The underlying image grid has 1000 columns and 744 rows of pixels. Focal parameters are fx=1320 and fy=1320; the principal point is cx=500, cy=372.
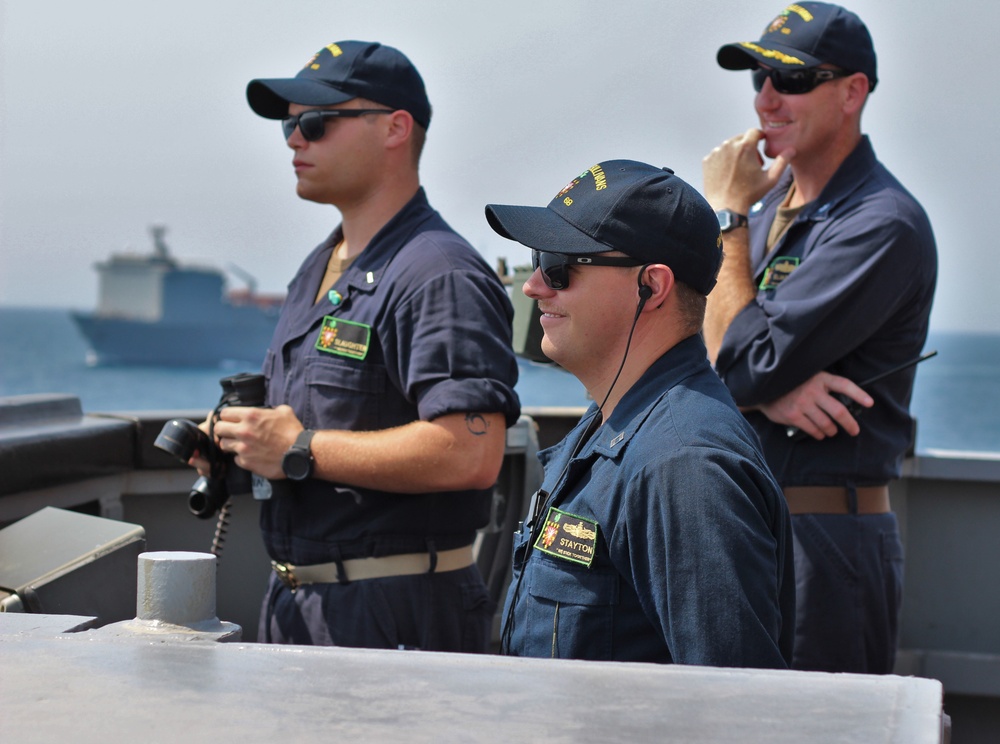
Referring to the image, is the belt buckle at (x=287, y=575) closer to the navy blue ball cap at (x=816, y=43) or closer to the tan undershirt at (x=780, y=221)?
the tan undershirt at (x=780, y=221)

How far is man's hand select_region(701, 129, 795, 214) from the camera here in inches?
131

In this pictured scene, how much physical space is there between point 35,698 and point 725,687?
0.65 meters

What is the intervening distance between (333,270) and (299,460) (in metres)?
0.60

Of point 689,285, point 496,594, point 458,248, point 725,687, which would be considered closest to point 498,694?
point 725,687

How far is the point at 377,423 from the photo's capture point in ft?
9.98

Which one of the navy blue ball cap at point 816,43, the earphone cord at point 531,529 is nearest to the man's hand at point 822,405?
the navy blue ball cap at point 816,43

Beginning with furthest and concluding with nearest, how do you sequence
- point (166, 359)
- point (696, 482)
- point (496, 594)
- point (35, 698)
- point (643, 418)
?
point (166, 359)
point (496, 594)
point (643, 418)
point (696, 482)
point (35, 698)

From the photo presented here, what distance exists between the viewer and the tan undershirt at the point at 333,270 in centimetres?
328

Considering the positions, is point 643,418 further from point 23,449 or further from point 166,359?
point 166,359

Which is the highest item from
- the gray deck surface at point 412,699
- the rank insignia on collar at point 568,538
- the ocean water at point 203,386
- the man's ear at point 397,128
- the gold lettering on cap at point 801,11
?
the gold lettering on cap at point 801,11

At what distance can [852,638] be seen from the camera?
3.10 meters

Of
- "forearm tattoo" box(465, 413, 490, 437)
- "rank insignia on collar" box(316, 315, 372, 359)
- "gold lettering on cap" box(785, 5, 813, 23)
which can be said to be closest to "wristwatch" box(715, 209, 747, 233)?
"gold lettering on cap" box(785, 5, 813, 23)

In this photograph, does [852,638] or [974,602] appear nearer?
[852,638]

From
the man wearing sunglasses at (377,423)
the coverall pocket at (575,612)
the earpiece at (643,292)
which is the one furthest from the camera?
the man wearing sunglasses at (377,423)
